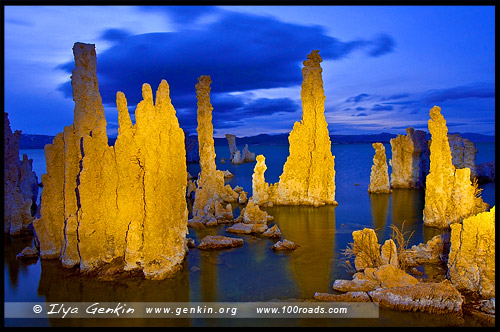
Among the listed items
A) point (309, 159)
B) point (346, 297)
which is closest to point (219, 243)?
point (346, 297)

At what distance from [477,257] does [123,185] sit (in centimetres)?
1211

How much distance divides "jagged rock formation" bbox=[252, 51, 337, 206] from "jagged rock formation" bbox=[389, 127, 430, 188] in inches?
405

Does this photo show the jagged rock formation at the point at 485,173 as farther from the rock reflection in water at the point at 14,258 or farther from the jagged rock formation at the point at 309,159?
the rock reflection in water at the point at 14,258

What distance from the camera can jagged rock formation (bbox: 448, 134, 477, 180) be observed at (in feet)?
126

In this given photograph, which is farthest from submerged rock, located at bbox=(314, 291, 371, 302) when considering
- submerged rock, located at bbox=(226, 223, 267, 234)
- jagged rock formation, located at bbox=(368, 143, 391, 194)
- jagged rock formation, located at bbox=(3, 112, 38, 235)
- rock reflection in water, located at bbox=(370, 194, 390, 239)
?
jagged rock formation, located at bbox=(368, 143, 391, 194)

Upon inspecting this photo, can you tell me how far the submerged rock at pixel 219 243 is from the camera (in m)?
18.5

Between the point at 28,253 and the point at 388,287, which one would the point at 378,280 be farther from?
the point at 28,253

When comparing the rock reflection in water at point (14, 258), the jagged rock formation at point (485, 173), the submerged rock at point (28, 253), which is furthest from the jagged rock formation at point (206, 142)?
the jagged rock formation at point (485, 173)

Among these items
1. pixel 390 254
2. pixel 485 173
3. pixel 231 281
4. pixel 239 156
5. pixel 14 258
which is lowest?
pixel 231 281

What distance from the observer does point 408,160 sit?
120 feet

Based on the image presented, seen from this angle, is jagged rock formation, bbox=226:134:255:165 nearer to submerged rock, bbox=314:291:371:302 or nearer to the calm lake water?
the calm lake water

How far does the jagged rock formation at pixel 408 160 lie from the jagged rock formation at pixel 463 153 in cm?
385
